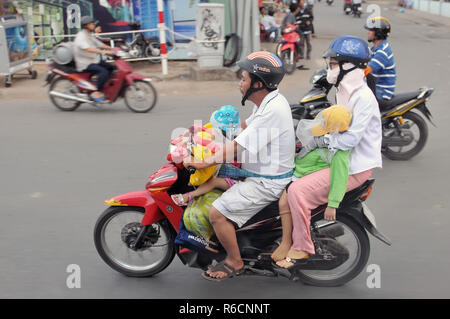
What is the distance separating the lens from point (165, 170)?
382cm

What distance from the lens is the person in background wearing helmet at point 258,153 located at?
11.7 feet

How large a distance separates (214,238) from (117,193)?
2281mm

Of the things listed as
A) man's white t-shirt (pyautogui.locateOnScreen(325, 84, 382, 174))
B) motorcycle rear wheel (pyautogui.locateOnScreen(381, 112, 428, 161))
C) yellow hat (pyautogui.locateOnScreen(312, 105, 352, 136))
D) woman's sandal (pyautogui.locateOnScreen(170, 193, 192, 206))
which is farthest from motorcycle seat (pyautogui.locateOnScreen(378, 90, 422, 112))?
woman's sandal (pyautogui.locateOnScreen(170, 193, 192, 206))

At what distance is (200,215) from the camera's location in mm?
3768

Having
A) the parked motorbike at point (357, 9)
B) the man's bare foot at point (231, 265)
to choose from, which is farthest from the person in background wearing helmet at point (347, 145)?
the parked motorbike at point (357, 9)

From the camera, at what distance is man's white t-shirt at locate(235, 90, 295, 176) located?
3549mm

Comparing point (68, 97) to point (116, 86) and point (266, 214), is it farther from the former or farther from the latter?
point (266, 214)

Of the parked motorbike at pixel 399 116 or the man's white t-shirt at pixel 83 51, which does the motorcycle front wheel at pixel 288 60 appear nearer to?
the man's white t-shirt at pixel 83 51

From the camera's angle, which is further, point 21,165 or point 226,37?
point 226,37

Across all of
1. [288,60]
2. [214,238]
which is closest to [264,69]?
[214,238]

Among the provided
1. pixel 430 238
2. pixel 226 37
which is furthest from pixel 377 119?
pixel 226 37

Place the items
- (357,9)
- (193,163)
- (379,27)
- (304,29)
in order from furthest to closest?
(357,9), (304,29), (379,27), (193,163)
